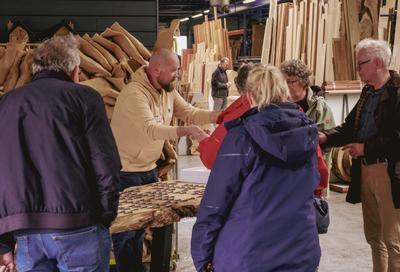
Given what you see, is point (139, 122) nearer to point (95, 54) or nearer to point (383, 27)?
point (95, 54)

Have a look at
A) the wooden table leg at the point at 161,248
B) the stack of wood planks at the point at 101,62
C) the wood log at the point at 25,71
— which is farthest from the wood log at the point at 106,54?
the wooden table leg at the point at 161,248

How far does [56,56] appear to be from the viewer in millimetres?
2490

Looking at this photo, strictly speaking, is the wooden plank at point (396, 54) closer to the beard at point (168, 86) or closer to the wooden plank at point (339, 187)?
the wooden plank at point (339, 187)

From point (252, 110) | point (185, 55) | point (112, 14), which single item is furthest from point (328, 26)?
point (185, 55)

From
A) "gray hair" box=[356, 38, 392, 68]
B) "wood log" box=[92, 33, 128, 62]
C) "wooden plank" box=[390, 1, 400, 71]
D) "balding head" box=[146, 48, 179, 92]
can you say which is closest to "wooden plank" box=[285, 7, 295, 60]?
"wooden plank" box=[390, 1, 400, 71]

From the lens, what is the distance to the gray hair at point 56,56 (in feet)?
8.15

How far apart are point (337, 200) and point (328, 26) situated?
2679 millimetres

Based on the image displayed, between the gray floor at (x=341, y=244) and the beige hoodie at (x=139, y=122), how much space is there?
1.29 m

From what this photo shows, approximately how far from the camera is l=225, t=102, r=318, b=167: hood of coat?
2.28 m

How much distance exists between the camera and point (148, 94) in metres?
4.02

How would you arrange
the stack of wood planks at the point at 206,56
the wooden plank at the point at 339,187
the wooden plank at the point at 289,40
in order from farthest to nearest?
the stack of wood planks at the point at 206,56, the wooden plank at the point at 289,40, the wooden plank at the point at 339,187

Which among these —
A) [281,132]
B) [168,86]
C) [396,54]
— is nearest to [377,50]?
[168,86]

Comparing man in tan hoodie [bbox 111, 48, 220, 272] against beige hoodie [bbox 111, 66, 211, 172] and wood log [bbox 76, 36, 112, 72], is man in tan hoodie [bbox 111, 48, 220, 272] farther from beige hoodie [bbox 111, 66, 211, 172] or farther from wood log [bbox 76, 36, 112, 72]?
wood log [bbox 76, 36, 112, 72]

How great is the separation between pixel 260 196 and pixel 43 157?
0.95 m
